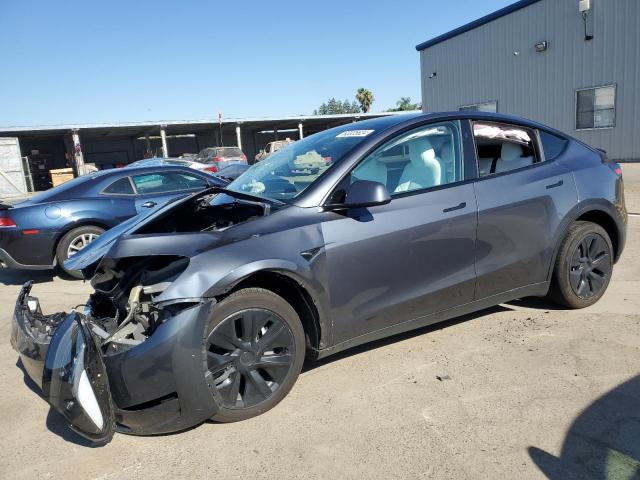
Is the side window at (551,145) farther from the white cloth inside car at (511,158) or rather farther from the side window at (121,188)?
the side window at (121,188)

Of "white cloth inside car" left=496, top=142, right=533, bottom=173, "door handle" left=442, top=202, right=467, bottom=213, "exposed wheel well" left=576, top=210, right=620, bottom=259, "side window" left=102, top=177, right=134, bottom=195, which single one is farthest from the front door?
"side window" left=102, top=177, right=134, bottom=195

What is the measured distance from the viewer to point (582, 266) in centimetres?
414

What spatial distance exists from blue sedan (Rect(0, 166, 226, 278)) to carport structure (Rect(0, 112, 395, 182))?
23.7m

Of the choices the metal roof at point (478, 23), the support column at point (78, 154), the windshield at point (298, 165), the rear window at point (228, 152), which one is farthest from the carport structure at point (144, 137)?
the windshield at point (298, 165)

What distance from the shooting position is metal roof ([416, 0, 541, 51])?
19.8 metres

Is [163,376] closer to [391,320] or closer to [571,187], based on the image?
[391,320]

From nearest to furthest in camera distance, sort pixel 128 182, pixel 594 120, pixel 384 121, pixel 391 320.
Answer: pixel 391 320 → pixel 384 121 → pixel 128 182 → pixel 594 120

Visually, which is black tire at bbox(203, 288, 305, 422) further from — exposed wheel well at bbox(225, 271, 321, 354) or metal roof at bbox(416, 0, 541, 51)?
metal roof at bbox(416, 0, 541, 51)

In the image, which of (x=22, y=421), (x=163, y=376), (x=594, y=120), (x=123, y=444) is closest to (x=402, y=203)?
(x=163, y=376)

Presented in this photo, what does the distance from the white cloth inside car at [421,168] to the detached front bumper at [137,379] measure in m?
1.64

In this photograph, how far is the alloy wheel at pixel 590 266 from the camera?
4.09 m

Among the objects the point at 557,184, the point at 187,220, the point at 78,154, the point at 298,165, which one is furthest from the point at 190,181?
the point at 78,154

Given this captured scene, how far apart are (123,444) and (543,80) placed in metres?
20.8

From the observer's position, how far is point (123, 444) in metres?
2.73
